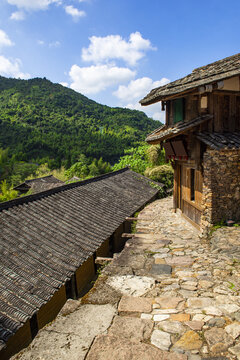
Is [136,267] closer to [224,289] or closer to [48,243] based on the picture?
[224,289]

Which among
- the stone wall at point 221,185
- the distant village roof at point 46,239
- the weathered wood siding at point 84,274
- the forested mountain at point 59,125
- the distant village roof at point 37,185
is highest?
the forested mountain at point 59,125

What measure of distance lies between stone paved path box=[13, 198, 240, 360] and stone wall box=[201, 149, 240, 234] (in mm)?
592

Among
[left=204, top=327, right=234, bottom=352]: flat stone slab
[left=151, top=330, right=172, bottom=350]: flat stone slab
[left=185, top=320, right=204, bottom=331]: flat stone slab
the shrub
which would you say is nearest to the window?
[left=185, top=320, right=204, bottom=331]: flat stone slab

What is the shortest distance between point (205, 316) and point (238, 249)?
2729 millimetres

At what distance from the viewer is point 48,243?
7016 millimetres

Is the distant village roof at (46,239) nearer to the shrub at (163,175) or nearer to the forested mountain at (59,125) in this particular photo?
the shrub at (163,175)

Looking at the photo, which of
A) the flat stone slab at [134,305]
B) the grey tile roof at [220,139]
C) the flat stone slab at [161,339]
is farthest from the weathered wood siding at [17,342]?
the grey tile roof at [220,139]

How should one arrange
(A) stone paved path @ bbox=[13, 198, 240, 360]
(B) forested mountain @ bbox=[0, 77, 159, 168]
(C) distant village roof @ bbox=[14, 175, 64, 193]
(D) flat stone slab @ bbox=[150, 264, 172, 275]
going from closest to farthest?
(A) stone paved path @ bbox=[13, 198, 240, 360] < (D) flat stone slab @ bbox=[150, 264, 172, 275] < (C) distant village roof @ bbox=[14, 175, 64, 193] < (B) forested mountain @ bbox=[0, 77, 159, 168]

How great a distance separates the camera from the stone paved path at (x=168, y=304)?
2904mm

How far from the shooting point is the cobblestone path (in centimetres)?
291

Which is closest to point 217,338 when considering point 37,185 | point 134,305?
point 134,305

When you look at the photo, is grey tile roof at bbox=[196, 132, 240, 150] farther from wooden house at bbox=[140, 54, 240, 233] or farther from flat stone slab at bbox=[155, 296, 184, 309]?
flat stone slab at bbox=[155, 296, 184, 309]

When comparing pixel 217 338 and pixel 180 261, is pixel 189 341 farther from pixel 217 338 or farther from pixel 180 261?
pixel 180 261

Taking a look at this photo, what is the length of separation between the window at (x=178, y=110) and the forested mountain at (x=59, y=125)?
149 ft
